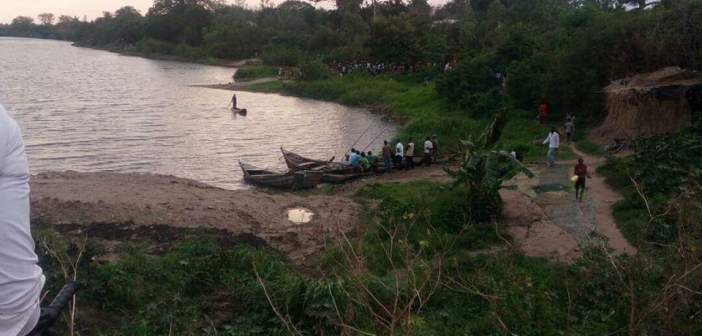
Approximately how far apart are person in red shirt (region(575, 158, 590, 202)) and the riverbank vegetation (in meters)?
0.99

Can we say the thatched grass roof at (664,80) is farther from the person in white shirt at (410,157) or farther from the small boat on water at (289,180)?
the small boat on water at (289,180)

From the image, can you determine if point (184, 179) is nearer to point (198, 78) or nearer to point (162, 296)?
point (162, 296)

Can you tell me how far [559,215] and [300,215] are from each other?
5998 millimetres

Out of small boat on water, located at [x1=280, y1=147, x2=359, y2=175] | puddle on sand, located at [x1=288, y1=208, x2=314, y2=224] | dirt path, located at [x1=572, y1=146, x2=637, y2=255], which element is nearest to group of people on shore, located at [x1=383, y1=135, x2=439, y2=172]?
small boat on water, located at [x1=280, y1=147, x2=359, y2=175]

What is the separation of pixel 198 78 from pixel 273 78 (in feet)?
25.5

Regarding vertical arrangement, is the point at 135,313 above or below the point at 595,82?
below

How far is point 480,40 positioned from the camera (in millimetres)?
43656

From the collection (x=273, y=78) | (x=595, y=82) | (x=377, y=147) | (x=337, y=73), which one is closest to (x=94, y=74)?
(x=273, y=78)

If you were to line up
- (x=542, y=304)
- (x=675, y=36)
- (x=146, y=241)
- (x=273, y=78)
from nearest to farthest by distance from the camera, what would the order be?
(x=542, y=304)
(x=146, y=241)
(x=675, y=36)
(x=273, y=78)

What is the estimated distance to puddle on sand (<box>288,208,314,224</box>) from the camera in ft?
49.9

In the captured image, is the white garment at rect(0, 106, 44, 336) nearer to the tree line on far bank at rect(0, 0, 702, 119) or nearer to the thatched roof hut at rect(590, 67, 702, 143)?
the thatched roof hut at rect(590, 67, 702, 143)

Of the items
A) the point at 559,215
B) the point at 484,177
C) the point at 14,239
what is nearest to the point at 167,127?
the point at 484,177

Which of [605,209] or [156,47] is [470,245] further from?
[156,47]

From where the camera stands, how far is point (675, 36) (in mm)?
21031
